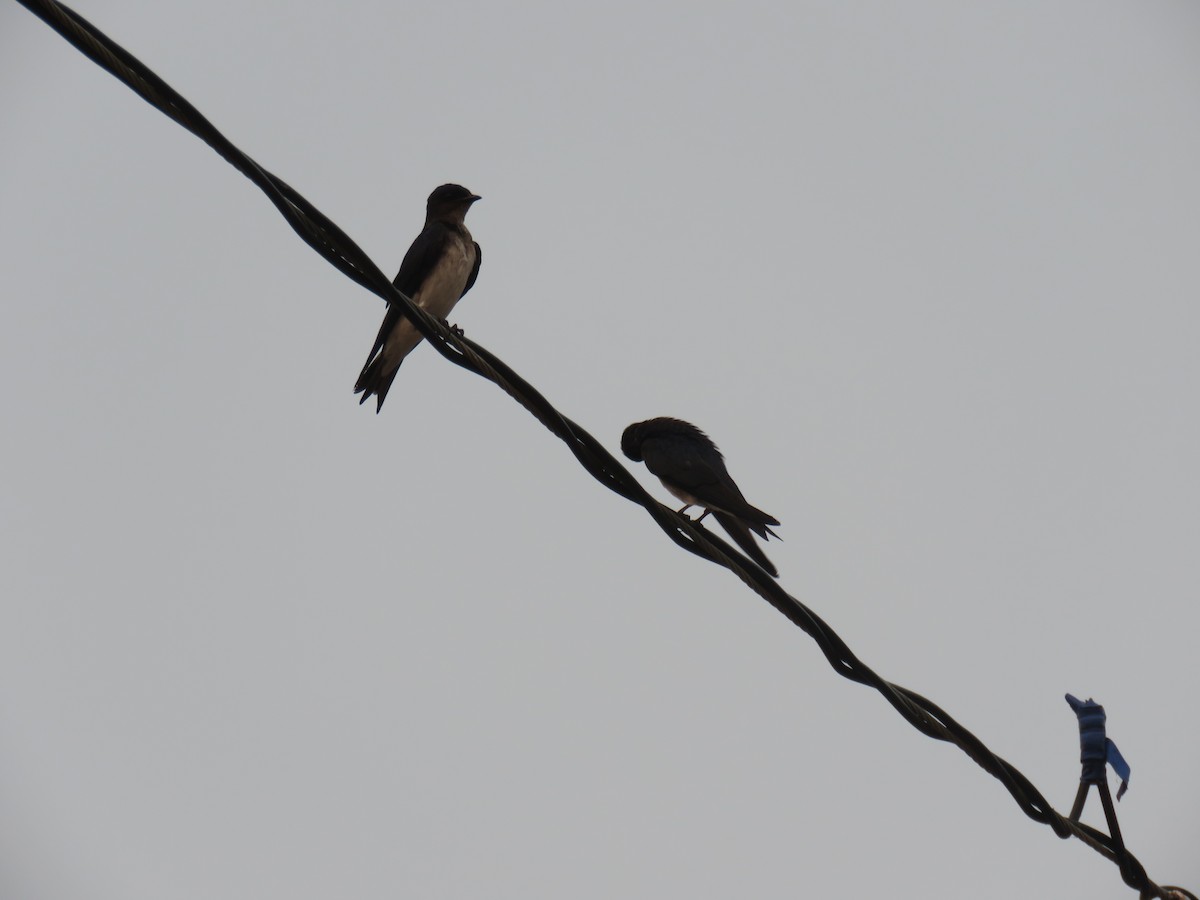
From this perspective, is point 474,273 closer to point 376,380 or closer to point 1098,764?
point 376,380

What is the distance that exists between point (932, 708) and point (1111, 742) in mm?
802

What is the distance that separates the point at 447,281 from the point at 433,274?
0.10 metres

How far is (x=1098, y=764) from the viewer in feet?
11.9

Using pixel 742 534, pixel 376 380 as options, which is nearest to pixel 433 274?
pixel 376 380

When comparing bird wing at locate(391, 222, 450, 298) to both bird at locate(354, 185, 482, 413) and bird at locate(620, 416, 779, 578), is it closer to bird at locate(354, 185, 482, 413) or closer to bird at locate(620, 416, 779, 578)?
bird at locate(354, 185, 482, 413)

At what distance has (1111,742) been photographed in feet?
12.0

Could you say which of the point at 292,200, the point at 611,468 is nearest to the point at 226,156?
the point at 292,200

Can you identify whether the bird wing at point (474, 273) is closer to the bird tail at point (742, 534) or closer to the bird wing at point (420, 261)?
the bird wing at point (420, 261)

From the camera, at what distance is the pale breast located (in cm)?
729

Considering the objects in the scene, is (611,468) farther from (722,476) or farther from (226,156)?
(722,476)

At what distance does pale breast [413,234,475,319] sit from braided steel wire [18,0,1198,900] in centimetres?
416

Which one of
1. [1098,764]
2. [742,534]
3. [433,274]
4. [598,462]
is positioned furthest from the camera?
[433,274]

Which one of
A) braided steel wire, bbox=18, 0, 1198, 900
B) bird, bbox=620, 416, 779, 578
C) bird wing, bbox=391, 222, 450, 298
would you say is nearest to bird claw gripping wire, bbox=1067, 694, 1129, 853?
braided steel wire, bbox=18, 0, 1198, 900

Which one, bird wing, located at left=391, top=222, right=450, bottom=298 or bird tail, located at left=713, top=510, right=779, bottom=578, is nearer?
bird tail, located at left=713, top=510, right=779, bottom=578
